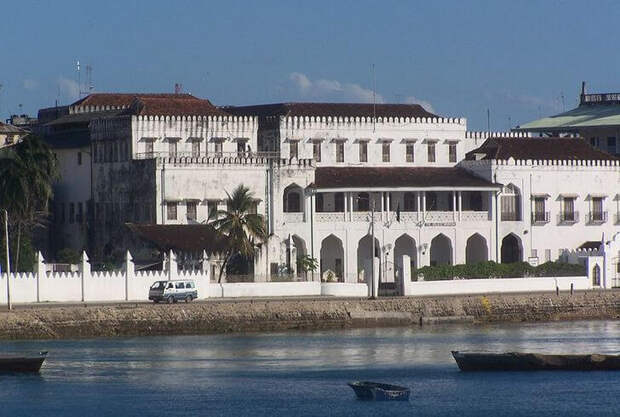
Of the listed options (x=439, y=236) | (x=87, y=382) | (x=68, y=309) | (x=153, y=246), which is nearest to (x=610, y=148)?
(x=439, y=236)

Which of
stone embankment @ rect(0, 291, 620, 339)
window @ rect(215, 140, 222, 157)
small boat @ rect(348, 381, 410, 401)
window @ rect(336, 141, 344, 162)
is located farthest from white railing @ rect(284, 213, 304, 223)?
small boat @ rect(348, 381, 410, 401)

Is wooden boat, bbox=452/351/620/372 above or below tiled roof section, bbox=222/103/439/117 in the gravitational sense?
below

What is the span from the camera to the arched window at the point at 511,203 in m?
104

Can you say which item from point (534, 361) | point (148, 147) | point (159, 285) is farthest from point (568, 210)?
point (534, 361)

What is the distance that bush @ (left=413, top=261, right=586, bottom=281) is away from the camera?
97.7 metres

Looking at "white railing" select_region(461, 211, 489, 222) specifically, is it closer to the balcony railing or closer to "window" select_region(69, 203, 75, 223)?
the balcony railing

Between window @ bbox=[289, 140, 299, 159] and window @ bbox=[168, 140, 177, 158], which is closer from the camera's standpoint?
window @ bbox=[168, 140, 177, 158]

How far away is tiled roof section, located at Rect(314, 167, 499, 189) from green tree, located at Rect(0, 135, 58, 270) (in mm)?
14265

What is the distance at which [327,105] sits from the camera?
350 ft

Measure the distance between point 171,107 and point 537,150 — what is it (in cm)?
1849

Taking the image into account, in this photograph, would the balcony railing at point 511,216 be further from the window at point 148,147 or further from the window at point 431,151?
the window at point 148,147

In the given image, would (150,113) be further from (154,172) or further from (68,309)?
(68,309)

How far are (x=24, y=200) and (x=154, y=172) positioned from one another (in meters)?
9.06

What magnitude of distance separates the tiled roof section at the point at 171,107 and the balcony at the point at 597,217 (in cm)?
1868
